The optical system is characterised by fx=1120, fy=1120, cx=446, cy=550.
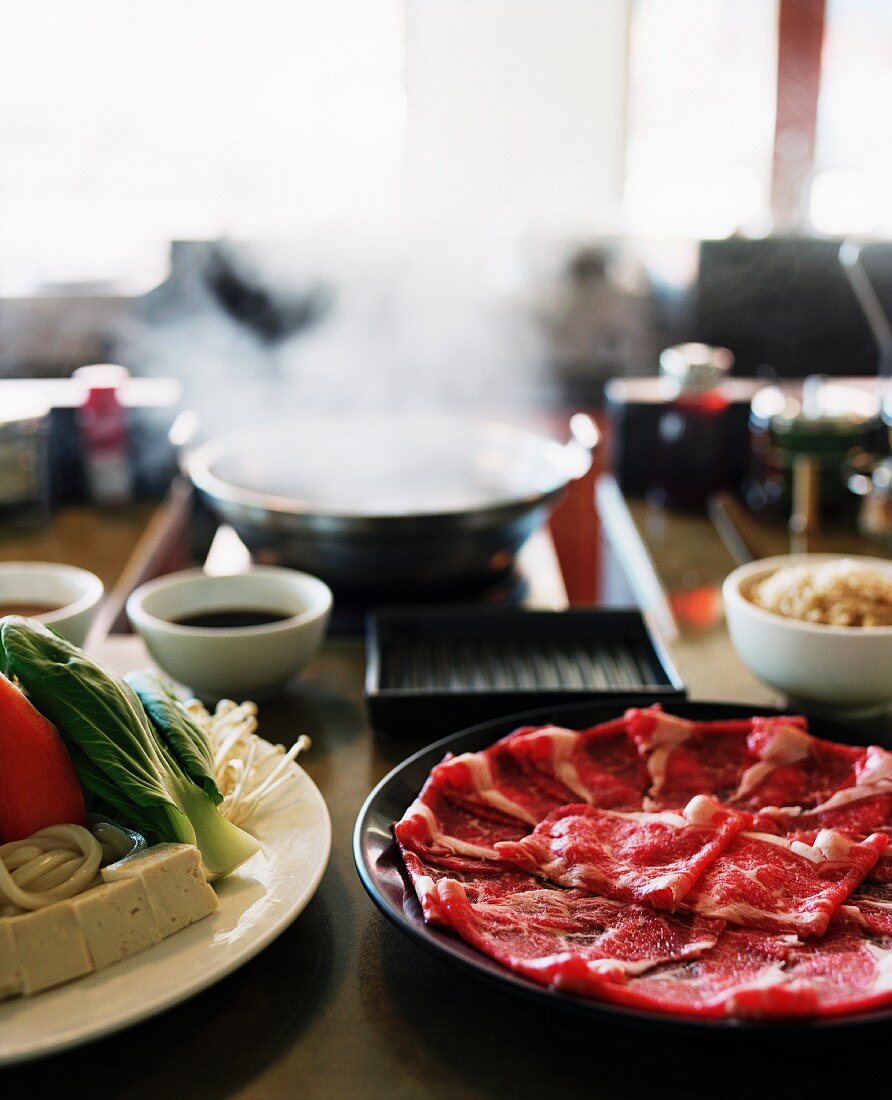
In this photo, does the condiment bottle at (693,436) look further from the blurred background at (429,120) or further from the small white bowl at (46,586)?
the blurred background at (429,120)

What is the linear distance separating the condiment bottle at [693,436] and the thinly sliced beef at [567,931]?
174 centimetres

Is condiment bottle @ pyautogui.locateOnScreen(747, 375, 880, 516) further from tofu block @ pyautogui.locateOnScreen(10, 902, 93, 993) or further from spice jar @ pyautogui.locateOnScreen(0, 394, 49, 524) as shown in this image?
tofu block @ pyautogui.locateOnScreen(10, 902, 93, 993)

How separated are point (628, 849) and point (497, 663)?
1.92 ft

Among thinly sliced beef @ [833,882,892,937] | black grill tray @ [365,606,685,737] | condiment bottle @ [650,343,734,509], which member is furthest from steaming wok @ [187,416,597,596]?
thinly sliced beef @ [833,882,892,937]

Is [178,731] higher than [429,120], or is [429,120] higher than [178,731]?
[429,120]

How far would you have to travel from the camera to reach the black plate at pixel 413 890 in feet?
2.44

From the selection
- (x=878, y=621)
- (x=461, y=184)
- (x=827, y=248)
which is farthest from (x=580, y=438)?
(x=461, y=184)

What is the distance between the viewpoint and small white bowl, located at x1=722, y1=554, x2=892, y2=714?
1.29 m

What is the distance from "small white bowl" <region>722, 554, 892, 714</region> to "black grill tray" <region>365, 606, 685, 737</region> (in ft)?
0.35

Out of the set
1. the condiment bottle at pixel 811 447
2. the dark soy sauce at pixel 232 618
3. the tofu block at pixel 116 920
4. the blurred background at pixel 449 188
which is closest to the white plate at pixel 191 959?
the tofu block at pixel 116 920

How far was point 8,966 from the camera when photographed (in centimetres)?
79

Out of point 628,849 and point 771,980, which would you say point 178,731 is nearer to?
point 628,849

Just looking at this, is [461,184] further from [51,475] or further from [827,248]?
[51,475]

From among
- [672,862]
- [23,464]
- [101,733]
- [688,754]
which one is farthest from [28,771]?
[23,464]
